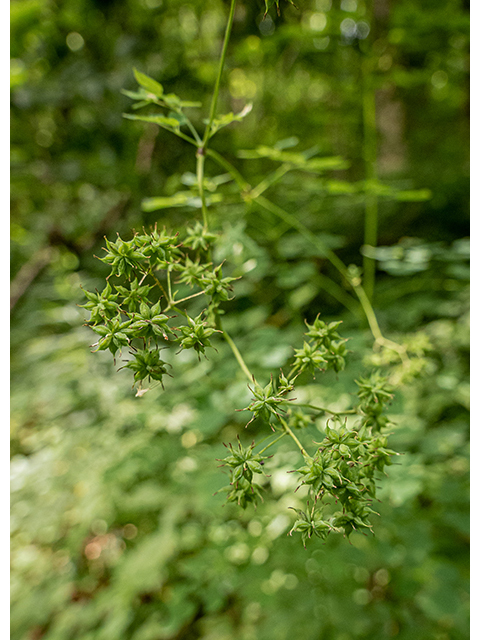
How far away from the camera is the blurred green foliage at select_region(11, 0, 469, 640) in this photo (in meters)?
1.34

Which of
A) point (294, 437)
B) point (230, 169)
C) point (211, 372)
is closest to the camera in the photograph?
point (294, 437)

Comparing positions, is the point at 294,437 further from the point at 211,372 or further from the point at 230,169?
the point at 211,372

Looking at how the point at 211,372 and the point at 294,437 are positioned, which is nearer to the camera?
the point at 294,437

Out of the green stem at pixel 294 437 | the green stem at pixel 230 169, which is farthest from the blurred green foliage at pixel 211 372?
the green stem at pixel 294 437

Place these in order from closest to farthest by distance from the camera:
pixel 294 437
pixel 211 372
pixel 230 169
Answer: pixel 294 437
pixel 230 169
pixel 211 372

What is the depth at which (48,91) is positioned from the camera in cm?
227

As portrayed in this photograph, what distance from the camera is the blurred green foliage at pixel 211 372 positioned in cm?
134

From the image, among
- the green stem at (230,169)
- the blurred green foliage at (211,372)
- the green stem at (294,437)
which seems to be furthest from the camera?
the blurred green foliage at (211,372)

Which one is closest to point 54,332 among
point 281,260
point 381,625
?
point 281,260

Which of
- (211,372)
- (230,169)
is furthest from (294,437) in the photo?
(211,372)

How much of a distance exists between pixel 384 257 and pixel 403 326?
24.2 inches

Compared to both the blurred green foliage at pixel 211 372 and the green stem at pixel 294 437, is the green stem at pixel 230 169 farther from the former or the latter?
the green stem at pixel 294 437

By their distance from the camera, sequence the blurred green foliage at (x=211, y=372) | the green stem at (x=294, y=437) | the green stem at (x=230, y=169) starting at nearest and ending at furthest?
the green stem at (x=294, y=437), the green stem at (x=230, y=169), the blurred green foliage at (x=211, y=372)

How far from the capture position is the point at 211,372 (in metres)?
1.39
